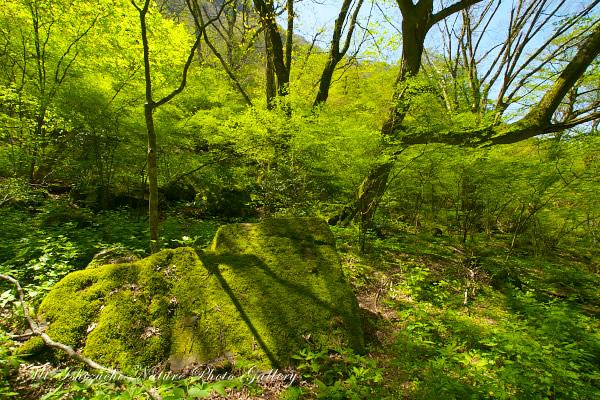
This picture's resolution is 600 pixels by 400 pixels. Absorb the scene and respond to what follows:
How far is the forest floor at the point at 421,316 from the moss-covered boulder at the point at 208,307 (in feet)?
0.76

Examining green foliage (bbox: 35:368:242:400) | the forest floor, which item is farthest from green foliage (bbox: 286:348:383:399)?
green foliage (bbox: 35:368:242:400)

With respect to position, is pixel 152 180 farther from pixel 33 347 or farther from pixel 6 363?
pixel 6 363

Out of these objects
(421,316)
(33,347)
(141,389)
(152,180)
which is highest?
(152,180)

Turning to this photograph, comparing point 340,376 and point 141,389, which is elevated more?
point 141,389

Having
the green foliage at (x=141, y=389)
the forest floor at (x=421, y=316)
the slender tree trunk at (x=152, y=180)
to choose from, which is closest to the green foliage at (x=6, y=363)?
the forest floor at (x=421, y=316)

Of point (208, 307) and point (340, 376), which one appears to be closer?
point (340, 376)

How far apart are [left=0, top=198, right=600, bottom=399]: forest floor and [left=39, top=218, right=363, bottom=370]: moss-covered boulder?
0.76 ft

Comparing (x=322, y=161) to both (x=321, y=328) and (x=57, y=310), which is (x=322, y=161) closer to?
(x=321, y=328)

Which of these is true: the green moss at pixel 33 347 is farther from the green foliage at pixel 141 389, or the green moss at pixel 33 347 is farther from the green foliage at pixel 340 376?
the green foliage at pixel 340 376

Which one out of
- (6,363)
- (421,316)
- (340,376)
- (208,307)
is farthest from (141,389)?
(421,316)

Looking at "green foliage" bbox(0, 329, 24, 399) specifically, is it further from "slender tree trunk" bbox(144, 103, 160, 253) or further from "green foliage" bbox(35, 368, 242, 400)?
"slender tree trunk" bbox(144, 103, 160, 253)

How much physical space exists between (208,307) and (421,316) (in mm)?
2289

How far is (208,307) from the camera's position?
7.66 ft

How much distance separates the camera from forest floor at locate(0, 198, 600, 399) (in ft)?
5.55
